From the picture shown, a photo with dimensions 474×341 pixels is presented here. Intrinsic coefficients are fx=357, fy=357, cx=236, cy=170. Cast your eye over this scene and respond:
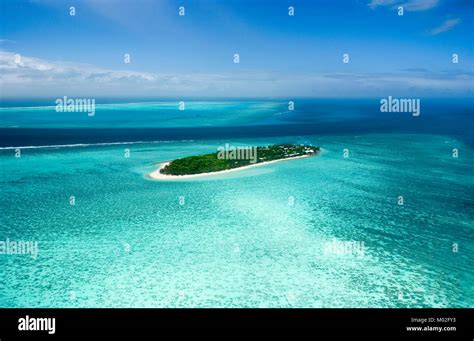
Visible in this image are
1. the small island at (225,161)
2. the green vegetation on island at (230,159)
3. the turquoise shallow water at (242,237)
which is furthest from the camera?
the green vegetation on island at (230,159)

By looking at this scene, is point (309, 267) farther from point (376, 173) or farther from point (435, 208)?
point (376, 173)

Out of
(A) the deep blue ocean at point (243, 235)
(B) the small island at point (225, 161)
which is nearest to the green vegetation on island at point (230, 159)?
(B) the small island at point (225, 161)

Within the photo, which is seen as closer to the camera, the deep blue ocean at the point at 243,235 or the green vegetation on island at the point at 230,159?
the deep blue ocean at the point at 243,235

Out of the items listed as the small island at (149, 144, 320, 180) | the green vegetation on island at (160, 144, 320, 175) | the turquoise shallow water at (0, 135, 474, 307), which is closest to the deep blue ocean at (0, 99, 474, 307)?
the turquoise shallow water at (0, 135, 474, 307)

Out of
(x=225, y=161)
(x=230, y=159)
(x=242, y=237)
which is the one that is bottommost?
(x=242, y=237)

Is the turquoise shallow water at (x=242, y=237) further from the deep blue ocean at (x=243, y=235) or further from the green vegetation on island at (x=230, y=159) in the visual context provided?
the green vegetation on island at (x=230, y=159)

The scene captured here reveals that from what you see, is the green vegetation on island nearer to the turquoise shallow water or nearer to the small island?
the small island

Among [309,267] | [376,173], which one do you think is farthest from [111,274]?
[376,173]

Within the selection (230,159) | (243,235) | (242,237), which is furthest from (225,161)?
(242,237)

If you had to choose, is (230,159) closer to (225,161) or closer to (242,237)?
(225,161)
